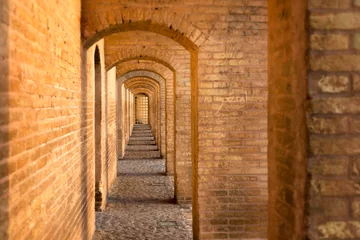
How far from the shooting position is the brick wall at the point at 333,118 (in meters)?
2.58

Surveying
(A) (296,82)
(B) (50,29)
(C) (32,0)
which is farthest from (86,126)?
(A) (296,82)

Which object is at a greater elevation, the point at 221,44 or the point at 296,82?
the point at 221,44

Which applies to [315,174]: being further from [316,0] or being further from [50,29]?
[50,29]

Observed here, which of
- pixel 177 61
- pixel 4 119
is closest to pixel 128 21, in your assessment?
pixel 4 119

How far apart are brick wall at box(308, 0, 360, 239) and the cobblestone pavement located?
5119 millimetres

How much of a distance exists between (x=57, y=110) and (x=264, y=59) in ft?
11.2

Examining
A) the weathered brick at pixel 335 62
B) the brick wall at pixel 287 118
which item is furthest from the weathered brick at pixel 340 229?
the weathered brick at pixel 335 62

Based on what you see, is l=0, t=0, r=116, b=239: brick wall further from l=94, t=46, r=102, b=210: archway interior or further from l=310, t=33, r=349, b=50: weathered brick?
l=94, t=46, r=102, b=210: archway interior

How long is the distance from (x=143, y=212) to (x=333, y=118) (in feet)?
23.8

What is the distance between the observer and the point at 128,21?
636 centimetres

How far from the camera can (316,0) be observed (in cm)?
258

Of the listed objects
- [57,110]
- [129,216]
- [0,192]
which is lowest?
[129,216]

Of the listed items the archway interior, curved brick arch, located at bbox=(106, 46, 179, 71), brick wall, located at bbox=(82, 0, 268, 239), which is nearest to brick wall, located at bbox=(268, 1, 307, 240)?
brick wall, located at bbox=(82, 0, 268, 239)

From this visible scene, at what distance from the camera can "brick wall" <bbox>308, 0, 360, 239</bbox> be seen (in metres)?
A: 2.58
